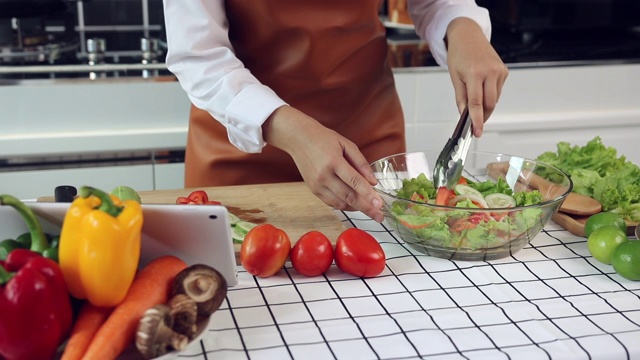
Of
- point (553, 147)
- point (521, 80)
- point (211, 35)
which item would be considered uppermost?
point (211, 35)

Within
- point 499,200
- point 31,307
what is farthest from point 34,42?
point 31,307

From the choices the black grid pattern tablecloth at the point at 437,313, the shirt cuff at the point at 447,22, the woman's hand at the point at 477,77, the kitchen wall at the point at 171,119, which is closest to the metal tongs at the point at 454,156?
the woman's hand at the point at 477,77

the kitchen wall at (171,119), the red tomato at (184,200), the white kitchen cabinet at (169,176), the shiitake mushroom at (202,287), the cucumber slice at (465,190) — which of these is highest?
the shiitake mushroom at (202,287)

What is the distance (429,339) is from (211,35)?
66 centimetres

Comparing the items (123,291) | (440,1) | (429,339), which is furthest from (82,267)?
(440,1)

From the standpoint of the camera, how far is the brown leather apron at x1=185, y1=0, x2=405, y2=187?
157cm

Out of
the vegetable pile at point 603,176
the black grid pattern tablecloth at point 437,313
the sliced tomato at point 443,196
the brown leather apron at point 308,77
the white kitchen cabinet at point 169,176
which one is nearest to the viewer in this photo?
the black grid pattern tablecloth at point 437,313

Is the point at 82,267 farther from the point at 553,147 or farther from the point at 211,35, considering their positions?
the point at 553,147

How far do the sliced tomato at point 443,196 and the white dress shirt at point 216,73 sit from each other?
276 millimetres

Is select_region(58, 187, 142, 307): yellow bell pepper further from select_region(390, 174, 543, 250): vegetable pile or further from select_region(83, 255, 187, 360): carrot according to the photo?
select_region(390, 174, 543, 250): vegetable pile

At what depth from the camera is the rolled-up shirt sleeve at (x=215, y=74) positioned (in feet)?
4.34

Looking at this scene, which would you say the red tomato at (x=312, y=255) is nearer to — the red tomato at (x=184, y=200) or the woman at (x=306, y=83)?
the woman at (x=306, y=83)

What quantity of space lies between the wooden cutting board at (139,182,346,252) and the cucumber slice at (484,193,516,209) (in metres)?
0.23

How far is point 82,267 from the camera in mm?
910
